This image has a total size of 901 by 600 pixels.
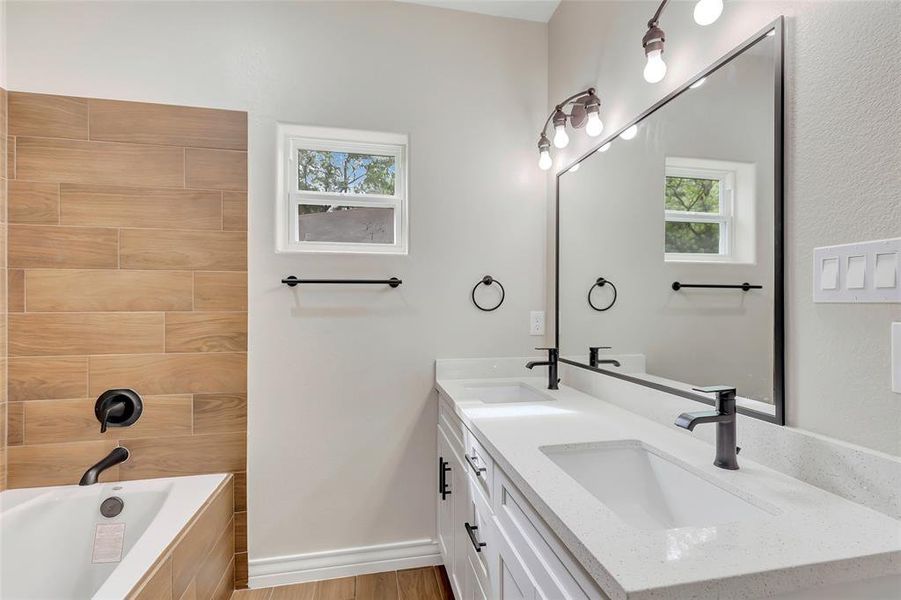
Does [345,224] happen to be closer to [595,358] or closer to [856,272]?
[595,358]

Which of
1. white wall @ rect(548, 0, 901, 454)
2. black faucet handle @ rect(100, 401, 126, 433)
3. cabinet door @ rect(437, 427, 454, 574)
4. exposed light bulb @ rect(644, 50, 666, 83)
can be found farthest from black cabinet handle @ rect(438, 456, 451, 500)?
exposed light bulb @ rect(644, 50, 666, 83)

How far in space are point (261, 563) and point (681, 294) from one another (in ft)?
6.94

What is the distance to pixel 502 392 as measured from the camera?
6.54 feet

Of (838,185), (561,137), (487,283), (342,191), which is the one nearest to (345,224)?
(342,191)

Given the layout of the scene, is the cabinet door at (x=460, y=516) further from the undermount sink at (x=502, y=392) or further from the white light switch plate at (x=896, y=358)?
the white light switch plate at (x=896, y=358)

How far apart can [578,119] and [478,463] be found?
142 cm

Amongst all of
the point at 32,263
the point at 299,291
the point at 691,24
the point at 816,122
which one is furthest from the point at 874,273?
the point at 32,263

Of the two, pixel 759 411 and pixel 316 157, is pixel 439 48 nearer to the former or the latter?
pixel 316 157

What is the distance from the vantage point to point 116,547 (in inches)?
65.2

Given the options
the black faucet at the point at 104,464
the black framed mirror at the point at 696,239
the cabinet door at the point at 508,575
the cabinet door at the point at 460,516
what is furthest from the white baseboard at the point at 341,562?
the black framed mirror at the point at 696,239

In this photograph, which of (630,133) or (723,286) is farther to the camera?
(630,133)

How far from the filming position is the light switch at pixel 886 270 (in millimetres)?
Result: 747

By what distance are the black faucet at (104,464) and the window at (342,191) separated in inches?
44.3

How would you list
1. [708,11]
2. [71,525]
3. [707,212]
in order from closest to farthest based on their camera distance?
[708,11], [707,212], [71,525]
